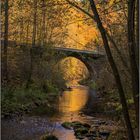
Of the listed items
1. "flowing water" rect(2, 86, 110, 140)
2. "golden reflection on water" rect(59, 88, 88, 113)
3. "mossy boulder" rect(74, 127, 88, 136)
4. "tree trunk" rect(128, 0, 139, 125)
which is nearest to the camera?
"tree trunk" rect(128, 0, 139, 125)

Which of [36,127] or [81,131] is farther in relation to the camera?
[36,127]

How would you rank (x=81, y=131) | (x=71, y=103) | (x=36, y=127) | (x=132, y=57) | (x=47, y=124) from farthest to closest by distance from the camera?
(x=71, y=103), (x=47, y=124), (x=36, y=127), (x=81, y=131), (x=132, y=57)

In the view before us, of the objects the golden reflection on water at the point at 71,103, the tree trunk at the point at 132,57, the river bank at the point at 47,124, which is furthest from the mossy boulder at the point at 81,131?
the tree trunk at the point at 132,57

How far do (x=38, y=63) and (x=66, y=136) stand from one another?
50.7 feet

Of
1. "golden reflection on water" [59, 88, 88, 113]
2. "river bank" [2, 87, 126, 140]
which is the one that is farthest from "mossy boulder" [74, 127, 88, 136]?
"golden reflection on water" [59, 88, 88, 113]

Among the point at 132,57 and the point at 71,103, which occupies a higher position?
the point at 132,57

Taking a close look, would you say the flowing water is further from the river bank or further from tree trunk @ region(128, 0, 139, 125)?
tree trunk @ region(128, 0, 139, 125)

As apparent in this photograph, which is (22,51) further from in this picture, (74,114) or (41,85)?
(74,114)

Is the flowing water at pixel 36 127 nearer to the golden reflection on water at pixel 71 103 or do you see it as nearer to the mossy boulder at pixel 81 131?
the mossy boulder at pixel 81 131

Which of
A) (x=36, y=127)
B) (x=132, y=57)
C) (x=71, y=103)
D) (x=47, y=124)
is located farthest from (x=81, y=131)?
(x=71, y=103)

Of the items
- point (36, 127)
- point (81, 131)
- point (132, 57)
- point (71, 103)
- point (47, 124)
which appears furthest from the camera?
point (71, 103)

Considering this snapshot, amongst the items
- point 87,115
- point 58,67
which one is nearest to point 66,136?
point 87,115

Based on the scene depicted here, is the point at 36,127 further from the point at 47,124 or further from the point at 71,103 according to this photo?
the point at 71,103

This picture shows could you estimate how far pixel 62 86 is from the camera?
37.8 m
